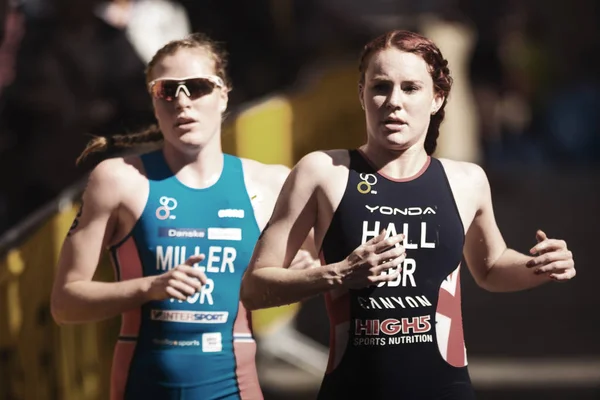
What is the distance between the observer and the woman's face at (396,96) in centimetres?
584

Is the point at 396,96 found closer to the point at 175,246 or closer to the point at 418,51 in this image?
the point at 418,51

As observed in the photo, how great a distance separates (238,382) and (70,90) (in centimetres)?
442

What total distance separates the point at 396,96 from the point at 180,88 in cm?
126

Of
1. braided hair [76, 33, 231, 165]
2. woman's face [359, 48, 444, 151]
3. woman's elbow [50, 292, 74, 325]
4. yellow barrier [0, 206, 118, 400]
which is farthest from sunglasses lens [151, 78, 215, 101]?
yellow barrier [0, 206, 118, 400]

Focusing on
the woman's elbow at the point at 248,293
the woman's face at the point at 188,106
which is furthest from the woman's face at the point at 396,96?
the woman's face at the point at 188,106

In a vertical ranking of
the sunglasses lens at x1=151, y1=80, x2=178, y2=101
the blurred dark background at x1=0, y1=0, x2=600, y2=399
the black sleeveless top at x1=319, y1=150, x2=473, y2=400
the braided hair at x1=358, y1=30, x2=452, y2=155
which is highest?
the blurred dark background at x1=0, y1=0, x2=600, y2=399

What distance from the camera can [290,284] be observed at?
5723mm

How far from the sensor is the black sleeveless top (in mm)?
5863

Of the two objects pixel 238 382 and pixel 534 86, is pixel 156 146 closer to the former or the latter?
pixel 238 382

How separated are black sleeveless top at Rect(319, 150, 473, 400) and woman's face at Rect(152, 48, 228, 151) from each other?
1.01 meters

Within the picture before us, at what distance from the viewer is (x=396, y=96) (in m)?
5.82

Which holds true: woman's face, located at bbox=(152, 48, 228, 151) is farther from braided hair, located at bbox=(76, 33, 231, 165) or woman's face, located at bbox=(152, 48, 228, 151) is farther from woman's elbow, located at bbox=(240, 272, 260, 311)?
woman's elbow, located at bbox=(240, 272, 260, 311)

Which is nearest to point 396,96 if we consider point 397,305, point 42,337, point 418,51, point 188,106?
point 418,51

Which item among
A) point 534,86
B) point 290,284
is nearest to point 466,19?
point 534,86
